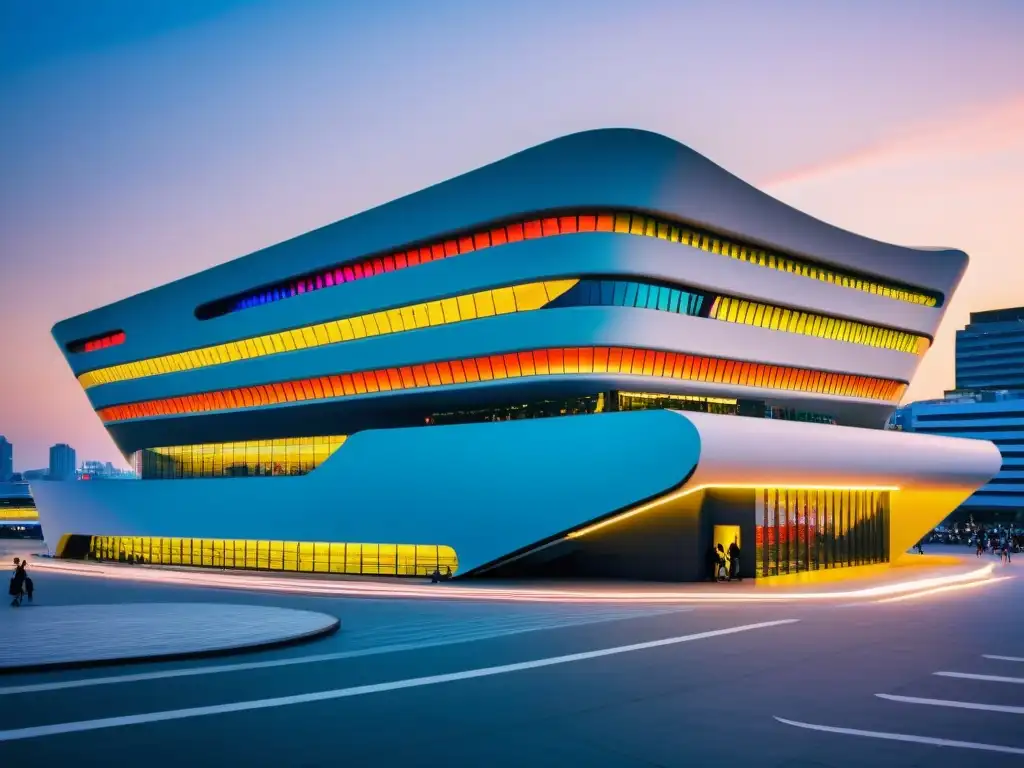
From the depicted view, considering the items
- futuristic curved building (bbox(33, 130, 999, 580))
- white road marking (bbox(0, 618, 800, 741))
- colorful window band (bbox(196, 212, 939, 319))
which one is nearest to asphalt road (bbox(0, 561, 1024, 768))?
white road marking (bbox(0, 618, 800, 741))

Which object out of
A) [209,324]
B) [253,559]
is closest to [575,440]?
[253,559]

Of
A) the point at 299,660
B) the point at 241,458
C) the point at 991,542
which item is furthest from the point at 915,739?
the point at 991,542

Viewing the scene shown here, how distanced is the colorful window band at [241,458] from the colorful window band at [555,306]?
206 inches

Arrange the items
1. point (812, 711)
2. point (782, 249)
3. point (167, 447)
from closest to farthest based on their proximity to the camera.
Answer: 1. point (812, 711)
2. point (782, 249)
3. point (167, 447)

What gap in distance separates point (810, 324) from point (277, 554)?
92.8 ft

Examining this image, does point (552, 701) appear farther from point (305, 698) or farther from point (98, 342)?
point (98, 342)

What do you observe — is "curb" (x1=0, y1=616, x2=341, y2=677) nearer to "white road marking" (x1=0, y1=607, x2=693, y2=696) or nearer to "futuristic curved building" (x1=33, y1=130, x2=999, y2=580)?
"white road marking" (x1=0, y1=607, x2=693, y2=696)

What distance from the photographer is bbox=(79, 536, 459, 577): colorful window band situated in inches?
1750

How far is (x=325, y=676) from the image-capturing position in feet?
57.1

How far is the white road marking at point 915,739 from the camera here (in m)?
12.4

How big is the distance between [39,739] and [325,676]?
5.36 meters

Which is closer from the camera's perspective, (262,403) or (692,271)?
(692,271)

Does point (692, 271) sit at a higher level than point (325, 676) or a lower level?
higher

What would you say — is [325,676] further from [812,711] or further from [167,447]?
[167,447]
